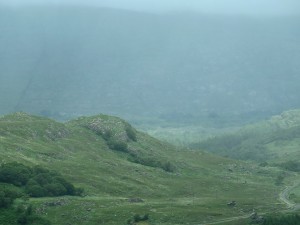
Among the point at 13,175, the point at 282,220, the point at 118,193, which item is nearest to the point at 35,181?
the point at 13,175

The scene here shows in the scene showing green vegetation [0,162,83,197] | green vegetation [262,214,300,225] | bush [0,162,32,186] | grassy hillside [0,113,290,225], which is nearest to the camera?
green vegetation [262,214,300,225]

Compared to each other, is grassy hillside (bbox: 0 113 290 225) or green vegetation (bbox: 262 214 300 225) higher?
grassy hillside (bbox: 0 113 290 225)

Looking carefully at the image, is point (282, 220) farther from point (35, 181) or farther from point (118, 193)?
point (35, 181)

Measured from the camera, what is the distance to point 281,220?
12156 centimetres

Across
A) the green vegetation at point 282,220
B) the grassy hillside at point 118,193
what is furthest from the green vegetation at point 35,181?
the green vegetation at point 282,220

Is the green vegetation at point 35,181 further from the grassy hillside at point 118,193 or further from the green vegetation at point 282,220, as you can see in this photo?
the green vegetation at point 282,220

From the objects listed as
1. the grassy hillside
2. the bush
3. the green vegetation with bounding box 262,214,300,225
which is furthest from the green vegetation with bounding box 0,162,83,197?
the green vegetation with bounding box 262,214,300,225

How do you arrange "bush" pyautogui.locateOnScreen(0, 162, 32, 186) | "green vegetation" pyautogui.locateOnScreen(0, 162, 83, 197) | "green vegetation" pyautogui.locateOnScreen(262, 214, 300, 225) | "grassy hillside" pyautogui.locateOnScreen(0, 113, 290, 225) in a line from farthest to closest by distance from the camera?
"bush" pyautogui.locateOnScreen(0, 162, 32, 186)
"green vegetation" pyautogui.locateOnScreen(0, 162, 83, 197)
"grassy hillside" pyautogui.locateOnScreen(0, 113, 290, 225)
"green vegetation" pyautogui.locateOnScreen(262, 214, 300, 225)

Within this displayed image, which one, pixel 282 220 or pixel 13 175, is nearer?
pixel 282 220

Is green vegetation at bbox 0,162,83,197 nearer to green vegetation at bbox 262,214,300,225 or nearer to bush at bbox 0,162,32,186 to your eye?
bush at bbox 0,162,32,186

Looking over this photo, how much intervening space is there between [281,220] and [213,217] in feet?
57.6

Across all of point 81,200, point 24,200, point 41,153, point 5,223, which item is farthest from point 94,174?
point 5,223

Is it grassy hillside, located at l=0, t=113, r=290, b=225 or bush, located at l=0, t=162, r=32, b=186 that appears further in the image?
bush, located at l=0, t=162, r=32, b=186

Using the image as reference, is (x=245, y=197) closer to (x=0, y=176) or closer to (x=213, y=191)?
(x=213, y=191)
